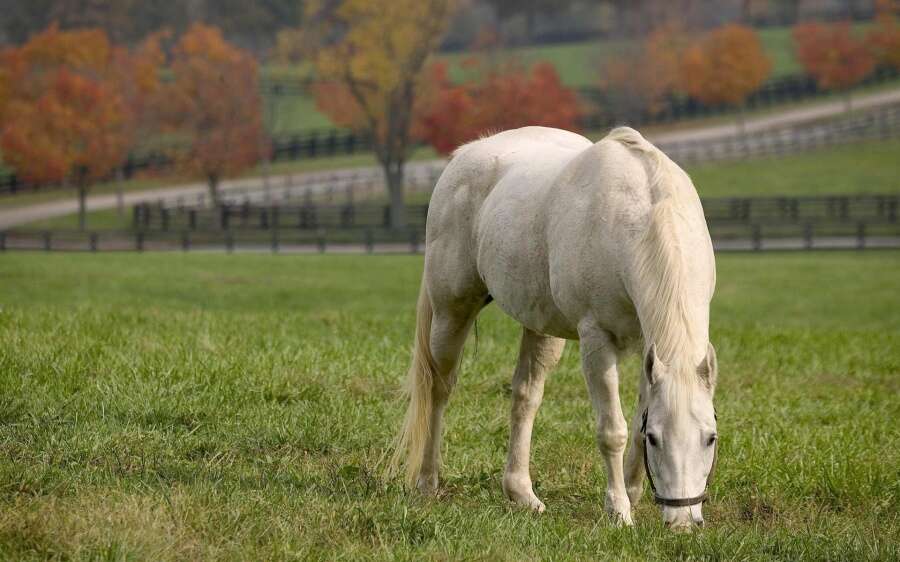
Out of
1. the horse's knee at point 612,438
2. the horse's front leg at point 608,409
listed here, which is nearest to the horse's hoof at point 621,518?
the horse's front leg at point 608,409

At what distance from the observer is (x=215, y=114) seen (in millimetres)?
50750

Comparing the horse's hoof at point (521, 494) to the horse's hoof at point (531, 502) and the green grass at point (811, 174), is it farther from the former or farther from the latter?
the green grass at point (811, 174)

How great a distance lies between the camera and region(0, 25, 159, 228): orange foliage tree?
46094mm

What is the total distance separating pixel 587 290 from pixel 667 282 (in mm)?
618

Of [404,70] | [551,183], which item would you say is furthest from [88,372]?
[404,70]

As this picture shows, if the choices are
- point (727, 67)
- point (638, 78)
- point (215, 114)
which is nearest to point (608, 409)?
point (215, 114)

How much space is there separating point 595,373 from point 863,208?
4393 centimetres

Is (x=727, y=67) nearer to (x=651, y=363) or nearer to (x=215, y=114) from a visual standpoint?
(x=215, y=114)

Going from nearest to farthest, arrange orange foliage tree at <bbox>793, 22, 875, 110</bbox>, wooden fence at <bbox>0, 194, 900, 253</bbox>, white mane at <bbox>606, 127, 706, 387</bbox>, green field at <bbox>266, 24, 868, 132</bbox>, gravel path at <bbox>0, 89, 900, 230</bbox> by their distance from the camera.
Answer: white mane at <bbox>606, 127, 706, 387</bbox>
wooden fence at <bbox>0, 194, 900, 253</bbox>
gravel path at <bbox>0, 89, 900, 230</bbox>
green field at <bbox>266, 24, 868, 132</bbox>
orange foliage tree at <bbox>793, 22, 875, 110</bbox>

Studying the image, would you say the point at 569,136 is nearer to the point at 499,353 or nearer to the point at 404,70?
the point at 499,353

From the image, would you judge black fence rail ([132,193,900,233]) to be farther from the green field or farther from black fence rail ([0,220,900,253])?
the green field

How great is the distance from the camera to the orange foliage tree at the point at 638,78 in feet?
220

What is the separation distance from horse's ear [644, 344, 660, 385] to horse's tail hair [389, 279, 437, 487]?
6.22 ft

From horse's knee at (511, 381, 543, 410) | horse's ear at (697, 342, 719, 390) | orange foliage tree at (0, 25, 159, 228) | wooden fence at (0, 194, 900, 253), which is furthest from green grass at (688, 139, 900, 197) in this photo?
horse's ear at (697, 342, 719, 390)
